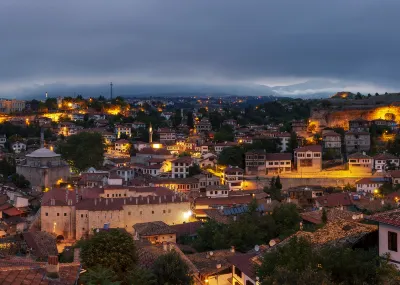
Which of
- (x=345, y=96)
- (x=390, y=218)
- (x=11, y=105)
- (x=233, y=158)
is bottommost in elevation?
(x=233, y=158)

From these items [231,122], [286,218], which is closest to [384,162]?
[286,218]

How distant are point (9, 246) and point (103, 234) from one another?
7152 mm

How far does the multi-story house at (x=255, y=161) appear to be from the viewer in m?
30.1

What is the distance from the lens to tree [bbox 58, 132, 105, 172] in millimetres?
33625

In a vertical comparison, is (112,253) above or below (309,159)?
below

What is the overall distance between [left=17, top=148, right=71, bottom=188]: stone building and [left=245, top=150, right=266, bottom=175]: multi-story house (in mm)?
10696

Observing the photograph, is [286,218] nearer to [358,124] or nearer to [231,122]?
[358,124]

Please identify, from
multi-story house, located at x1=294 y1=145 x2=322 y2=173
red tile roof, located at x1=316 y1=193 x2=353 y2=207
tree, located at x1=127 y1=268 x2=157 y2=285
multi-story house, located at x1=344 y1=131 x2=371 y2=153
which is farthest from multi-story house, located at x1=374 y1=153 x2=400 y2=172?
tree, located at x1=127 y1=268 x2=157 y2=285

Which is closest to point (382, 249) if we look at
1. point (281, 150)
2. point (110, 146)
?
point (281, 150)

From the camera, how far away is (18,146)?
1572 inches

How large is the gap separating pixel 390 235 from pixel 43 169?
25905 millimetres

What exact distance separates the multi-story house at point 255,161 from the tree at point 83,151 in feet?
32.1

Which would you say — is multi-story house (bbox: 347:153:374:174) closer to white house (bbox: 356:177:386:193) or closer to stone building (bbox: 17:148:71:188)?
white house (bbox: 356:177:386:193)

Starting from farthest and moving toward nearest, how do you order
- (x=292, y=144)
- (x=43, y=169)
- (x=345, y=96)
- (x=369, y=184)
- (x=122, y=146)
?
(x=345, y=96) → (x=122, y=146) → (x=292, y=144) → (x=43, y=169) → (x=369, y=184)
